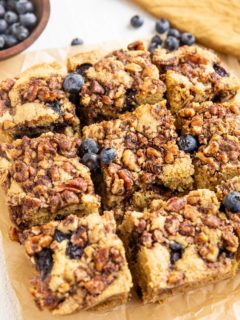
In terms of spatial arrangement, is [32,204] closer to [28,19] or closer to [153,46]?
[28,19]

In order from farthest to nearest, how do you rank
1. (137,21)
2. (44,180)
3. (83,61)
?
(137,21)
(83,61)
(44,180)

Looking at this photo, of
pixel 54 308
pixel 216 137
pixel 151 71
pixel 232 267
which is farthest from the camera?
pixel 151 71

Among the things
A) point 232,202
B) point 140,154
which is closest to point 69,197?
point 140,154

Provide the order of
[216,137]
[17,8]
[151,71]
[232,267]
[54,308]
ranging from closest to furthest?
[54,308]
[232,267]
[216,137]
[151,71]
[17,8]

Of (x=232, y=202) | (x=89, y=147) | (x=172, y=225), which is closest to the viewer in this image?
(x=172, y=225)

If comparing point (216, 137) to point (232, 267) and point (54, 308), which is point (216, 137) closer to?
point (232, 267)

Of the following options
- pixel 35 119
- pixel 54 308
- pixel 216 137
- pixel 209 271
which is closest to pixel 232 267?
pixel 209 271
